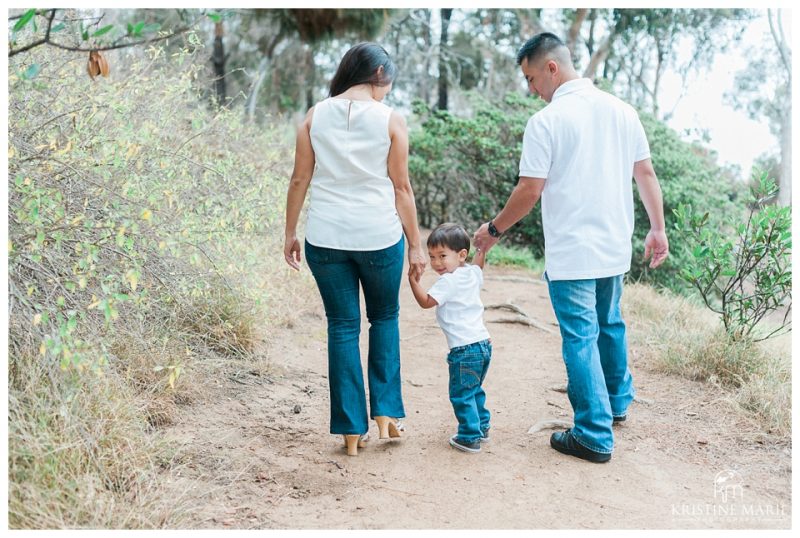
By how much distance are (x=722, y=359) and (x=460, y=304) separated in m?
2.17

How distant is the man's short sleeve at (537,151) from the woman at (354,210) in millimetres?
554

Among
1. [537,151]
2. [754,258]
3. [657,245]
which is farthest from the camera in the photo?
[754,258]

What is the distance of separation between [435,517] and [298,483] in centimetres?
66

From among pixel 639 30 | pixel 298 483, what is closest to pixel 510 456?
pixel 298 483

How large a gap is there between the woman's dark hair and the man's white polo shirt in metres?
0.71

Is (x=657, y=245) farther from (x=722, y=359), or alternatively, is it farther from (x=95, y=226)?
(x=95, y=226)

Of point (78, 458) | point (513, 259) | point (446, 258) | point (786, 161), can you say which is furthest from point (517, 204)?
point (786, 161)

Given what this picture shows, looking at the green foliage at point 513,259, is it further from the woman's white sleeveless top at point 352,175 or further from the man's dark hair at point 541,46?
the woman's white sleeveless top at point 352,175

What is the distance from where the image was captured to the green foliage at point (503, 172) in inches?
352

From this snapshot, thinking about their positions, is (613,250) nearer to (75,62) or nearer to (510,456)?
(510,456)

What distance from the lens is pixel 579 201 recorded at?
348 cm

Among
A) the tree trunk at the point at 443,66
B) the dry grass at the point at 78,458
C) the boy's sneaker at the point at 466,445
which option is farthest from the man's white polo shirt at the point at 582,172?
the tree trunk at the point at 443,66

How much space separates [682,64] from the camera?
23812 millimetres

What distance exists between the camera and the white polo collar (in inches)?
139
